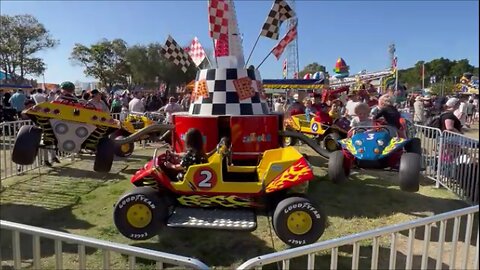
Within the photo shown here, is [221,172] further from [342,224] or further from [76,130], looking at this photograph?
[76,130]

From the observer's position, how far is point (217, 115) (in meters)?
4.86

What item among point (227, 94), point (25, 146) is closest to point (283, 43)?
point (227, 94)

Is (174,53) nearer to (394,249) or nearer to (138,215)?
(138,215)

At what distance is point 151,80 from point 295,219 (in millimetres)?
A: 44127

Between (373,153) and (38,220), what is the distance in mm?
3929

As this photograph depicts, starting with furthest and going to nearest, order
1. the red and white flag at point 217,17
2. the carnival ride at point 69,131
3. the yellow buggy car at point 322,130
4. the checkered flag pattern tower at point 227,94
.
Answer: the yellow buggy car at point 322,130, the red and white flag at point 217,17, the checkered flag pattern tower at point 227,94, the carnival ride at point 69,131

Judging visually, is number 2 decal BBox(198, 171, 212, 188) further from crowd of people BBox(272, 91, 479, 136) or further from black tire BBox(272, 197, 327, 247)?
crowd of people BBox(272, 91, 479, 136)

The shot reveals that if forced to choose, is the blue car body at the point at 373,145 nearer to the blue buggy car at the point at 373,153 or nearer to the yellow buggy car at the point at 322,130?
the blue buggy car at the point at 373,153

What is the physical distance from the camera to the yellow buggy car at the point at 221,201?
11.0 ft

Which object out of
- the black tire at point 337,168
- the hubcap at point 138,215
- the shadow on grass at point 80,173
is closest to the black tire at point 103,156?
the hubcap at point 138,215

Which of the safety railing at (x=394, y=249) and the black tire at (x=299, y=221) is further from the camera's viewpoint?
the black tire at (x=299, y=221)

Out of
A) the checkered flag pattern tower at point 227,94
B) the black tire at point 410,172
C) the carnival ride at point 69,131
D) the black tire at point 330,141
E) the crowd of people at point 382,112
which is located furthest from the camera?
the black tire at point 330,141

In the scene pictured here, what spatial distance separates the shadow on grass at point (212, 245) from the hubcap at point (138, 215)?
0.31 meters

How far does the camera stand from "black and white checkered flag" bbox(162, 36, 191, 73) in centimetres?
626
